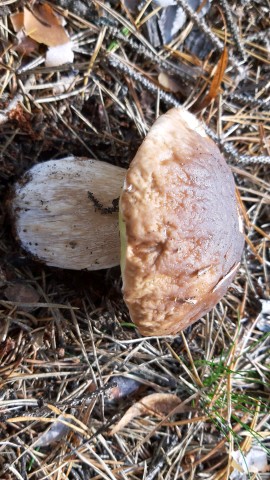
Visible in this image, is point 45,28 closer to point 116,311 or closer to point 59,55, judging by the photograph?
point 59,55

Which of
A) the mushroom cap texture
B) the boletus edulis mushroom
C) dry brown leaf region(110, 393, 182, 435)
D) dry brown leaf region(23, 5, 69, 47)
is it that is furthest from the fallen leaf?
dry brown leaf region(110, 393, 182, 435)

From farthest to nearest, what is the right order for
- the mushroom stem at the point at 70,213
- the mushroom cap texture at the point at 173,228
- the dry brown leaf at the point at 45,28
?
the dry brown leaf at the point at 45,28 < the mushroom stem at the point at 70,213 < the mushroom cap texture at the point at 173,228

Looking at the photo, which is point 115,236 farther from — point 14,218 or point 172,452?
point 172,452

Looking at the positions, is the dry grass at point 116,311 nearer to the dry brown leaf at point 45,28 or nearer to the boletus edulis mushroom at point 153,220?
the dry brown leaf at point 45,28

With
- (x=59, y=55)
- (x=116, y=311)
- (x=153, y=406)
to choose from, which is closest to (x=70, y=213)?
(x=116, y=311)

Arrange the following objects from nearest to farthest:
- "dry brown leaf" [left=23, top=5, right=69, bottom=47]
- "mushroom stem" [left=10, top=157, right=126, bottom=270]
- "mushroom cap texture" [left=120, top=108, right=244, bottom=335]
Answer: "mushroom cap texture" [left=120, top=108, right=244, bottom=335] < "mushroom stem" [left=10, top=157, right=126, bottom=270] < "dry brown leaf" [left=23, top=5, right=69, bottom=47]

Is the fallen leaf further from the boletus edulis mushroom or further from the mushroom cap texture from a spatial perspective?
the mushroom cap texture

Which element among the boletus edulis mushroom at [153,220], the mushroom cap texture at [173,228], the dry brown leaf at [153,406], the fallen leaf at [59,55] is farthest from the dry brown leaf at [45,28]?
the dry brown leaf at [153,406]
